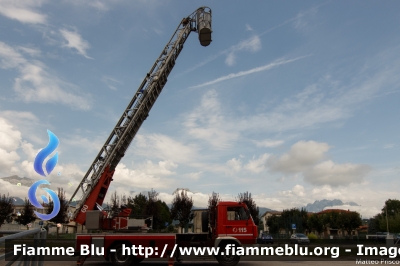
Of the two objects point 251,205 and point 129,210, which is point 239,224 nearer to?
point 129,210

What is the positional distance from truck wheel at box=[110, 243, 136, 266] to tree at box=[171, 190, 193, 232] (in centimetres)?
3124

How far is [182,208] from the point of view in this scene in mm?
46656

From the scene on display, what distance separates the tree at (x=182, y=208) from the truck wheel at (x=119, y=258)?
3124 cm

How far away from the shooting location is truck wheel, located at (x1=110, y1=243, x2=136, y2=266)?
14.1 m

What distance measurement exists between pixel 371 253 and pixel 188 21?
54.3 feet

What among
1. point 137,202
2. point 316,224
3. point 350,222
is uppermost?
point 137,202

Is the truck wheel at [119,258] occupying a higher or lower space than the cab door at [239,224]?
lower

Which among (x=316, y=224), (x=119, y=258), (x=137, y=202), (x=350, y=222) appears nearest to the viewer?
(x=119, y=258)

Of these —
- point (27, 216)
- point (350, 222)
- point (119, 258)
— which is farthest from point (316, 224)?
point (119, 258)

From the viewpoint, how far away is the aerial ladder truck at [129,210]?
14219 mm

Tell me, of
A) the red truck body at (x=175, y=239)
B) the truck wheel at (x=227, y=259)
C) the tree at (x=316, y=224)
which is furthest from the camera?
the tree at (x=316, y=224)

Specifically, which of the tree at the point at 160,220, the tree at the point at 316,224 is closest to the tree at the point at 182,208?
the tree at the point at 160,220

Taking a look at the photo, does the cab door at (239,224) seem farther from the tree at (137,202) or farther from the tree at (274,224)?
the tree at (274,224)

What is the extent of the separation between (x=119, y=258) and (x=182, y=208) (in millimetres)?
32842
